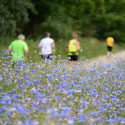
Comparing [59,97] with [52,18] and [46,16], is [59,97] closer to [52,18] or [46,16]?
[52,18]

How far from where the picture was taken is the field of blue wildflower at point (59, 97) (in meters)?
3.47

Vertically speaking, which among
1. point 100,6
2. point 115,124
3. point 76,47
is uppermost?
point 100,6

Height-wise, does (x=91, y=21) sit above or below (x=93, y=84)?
above

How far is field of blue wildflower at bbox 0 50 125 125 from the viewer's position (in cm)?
347

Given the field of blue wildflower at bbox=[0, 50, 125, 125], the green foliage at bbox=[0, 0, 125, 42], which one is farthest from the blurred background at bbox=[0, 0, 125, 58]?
the field of blue wildflower at bbox=[0, 50, 125, 125]

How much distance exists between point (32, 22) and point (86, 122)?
63.6ft

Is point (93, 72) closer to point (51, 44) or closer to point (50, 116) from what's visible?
point (50, 116)

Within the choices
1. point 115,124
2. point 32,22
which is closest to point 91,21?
point 32,22

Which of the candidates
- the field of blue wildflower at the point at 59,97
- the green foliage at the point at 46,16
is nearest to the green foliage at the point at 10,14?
the green foliage at the point at 46,16

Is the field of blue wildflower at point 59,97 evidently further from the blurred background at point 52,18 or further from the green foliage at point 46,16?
the green foliage at point 46,16

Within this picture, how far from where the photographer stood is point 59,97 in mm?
4062

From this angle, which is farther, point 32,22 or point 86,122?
point 32,22

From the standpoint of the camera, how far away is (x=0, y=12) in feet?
52.9

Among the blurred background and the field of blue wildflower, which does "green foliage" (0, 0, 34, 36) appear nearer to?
the blurred background
